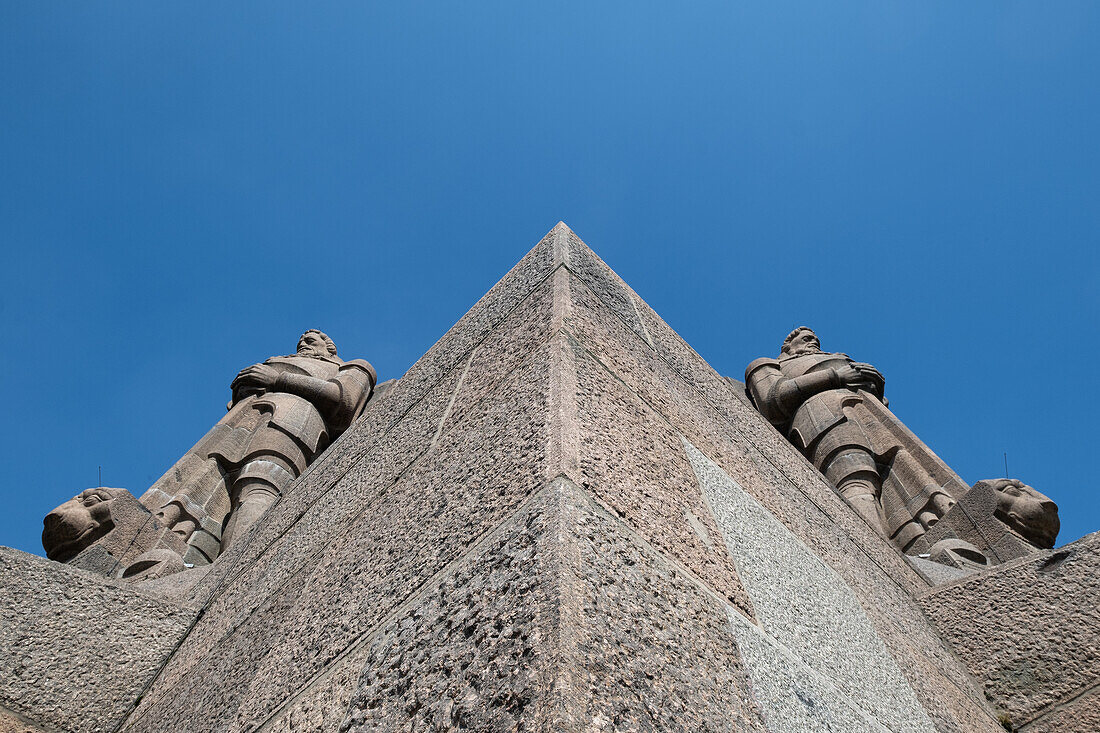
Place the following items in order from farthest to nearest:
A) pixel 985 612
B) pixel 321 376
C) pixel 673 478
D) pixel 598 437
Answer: pixel 321 376 < pixel 985 612 < pixel 673 478 < pixel 598 437

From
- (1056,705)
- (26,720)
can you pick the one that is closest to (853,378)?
(1056,705)

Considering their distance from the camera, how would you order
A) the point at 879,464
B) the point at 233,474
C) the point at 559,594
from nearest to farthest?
the point at 559,594 < the point at 233,474 < the point at 879,464

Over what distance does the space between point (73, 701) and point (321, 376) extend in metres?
5.11

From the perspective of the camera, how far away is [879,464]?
6.80 m

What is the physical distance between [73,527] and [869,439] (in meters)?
5.35

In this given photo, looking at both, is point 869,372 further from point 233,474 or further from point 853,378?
point 233,474

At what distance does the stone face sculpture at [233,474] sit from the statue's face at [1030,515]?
388cm

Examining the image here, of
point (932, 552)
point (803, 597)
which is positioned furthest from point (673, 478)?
point (932, 552)

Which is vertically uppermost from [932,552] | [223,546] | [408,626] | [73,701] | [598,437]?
[223,546]

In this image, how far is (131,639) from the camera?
118 inches

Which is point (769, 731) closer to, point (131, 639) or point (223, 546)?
point (131, 639)

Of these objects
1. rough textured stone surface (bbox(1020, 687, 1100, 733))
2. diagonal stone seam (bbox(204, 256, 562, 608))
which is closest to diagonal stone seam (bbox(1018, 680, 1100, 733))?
rough textured stone surface (bbox(1020, 687, 1100, 733))

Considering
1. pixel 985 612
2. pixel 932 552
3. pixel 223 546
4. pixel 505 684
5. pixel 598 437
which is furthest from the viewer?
pixel 223 546

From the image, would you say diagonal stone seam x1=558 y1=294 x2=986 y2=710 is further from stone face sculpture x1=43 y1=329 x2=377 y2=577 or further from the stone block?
stone face sculpture x1=43 y1=329 x2=377 y2=577
